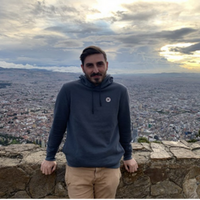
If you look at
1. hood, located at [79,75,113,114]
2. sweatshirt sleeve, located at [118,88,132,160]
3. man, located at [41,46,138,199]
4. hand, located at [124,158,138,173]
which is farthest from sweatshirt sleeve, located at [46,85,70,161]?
hand, located at [124,158,138,173]

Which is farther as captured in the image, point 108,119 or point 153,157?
point 153,157

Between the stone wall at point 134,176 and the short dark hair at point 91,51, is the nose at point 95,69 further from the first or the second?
the stone wall at point 134,176

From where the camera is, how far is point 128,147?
1900mm

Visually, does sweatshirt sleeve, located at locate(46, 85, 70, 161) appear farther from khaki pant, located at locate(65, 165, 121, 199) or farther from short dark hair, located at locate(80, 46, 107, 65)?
short dark hair, located at locate(80, 46, 107, 65)

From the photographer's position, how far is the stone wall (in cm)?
198

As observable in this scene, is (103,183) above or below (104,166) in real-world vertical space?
below

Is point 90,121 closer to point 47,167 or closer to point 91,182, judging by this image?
point 91,182

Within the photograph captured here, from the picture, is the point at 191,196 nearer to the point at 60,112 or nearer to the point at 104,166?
the point at 104,166

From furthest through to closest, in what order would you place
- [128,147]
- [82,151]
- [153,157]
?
[153,157] → [128,147] → [82,151]

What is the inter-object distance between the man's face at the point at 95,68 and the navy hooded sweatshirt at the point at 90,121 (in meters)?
0.05

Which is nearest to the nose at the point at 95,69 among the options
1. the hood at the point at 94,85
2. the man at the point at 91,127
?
the man at the point at 91,127

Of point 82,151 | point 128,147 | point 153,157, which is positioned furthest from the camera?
point 153,157

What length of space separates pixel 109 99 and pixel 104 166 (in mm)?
600

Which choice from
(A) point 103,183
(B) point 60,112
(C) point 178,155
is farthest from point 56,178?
(C) point 178,155
